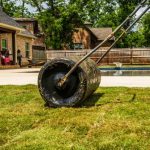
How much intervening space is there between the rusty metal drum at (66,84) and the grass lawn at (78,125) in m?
0.22

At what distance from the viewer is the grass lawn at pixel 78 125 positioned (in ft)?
14.6

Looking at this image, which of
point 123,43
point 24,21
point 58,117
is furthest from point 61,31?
point 58,117

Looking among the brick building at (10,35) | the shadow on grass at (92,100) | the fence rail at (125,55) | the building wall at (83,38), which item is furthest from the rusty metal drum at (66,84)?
the building wall at (83,38)

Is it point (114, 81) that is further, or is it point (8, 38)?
point (8, 38)

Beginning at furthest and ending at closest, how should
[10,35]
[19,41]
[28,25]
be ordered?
[28,25] < [19,41] < [10,35]

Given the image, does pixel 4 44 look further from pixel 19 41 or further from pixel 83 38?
pixel 83 38

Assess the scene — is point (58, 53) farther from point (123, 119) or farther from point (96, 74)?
point (123, 119)

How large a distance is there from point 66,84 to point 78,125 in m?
2.03

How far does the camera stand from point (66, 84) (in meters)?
7.45

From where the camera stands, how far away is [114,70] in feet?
63.1

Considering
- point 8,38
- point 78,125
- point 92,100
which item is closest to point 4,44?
point 8,38

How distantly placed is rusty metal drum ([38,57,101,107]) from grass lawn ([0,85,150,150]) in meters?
0.22

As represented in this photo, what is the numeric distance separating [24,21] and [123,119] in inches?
1855

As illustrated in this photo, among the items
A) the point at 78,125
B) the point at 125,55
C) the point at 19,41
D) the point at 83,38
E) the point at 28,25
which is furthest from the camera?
the point at 83,38
